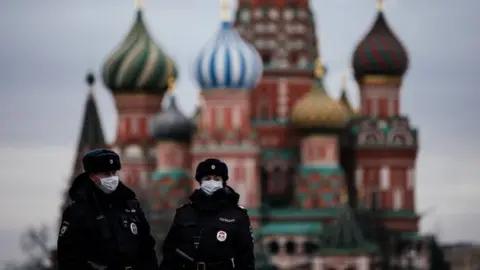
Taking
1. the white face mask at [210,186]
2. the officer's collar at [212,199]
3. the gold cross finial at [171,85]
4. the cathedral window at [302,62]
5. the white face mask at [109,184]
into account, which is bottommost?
the officer's collar at [212,199]

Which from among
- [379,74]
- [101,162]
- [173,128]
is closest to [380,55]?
[379,74]

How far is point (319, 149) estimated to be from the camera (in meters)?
67.2

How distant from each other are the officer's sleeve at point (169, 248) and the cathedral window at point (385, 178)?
5702 centimetres

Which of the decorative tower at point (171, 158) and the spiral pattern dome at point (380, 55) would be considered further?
the spiral pattern dome at point (380, 55)

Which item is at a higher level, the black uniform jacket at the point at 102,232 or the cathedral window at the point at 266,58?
the cathedral window at the point at 266,58

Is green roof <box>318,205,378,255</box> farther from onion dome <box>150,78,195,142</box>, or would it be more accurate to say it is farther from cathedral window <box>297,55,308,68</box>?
onion dome <box>150,78,195,142</box>

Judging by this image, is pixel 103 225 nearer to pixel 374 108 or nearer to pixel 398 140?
pixel 398 140

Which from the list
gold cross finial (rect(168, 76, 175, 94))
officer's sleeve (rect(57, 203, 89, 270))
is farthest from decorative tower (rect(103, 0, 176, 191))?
officer's sleeve (rect(57, 203, 89, 270))

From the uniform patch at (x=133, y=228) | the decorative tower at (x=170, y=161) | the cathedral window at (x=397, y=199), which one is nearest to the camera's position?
the uniform patch at (x=133, y=228)

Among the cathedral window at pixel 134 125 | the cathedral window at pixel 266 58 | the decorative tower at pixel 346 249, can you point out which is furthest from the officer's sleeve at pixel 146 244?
the cathedral window at pixel 134 125

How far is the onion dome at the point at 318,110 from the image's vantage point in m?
66.7

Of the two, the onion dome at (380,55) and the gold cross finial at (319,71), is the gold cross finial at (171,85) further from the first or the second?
the gold cross finial at (319,71)

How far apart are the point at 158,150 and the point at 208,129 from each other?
3.76 meters

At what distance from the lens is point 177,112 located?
230ft
